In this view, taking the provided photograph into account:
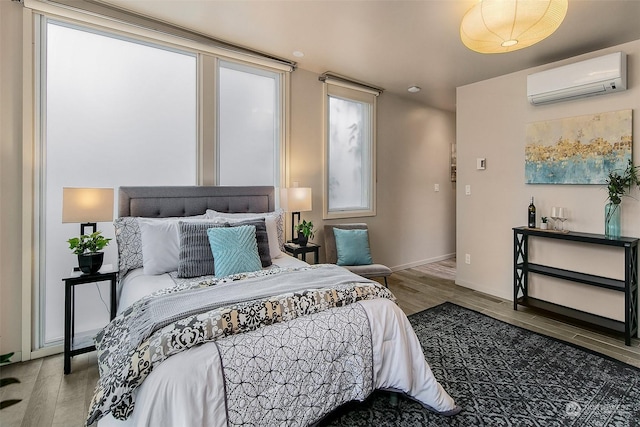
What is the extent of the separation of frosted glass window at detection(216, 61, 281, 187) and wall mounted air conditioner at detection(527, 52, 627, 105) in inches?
110

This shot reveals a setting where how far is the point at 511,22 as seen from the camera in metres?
1.82

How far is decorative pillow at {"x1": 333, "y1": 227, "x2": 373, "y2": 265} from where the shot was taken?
12.3ft

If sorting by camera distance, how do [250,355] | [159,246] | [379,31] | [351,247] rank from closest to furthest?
[250,355]
[159,246]
[379,31]
[351,247]

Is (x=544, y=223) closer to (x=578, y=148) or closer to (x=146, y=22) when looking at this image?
(x=578, y=148)

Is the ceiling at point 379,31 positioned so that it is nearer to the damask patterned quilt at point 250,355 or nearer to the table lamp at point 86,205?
the table lamp at point 86,205

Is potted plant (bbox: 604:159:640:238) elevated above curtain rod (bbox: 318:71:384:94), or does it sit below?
below

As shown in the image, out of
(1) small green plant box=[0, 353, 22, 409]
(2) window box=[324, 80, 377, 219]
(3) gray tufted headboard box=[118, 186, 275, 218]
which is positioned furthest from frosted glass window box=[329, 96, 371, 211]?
(1) small green plant box=[0, 353, 22, 409]

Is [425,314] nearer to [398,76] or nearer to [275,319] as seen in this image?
[275,319]

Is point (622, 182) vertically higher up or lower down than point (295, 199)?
higher up

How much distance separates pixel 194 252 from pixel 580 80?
3.79 meters

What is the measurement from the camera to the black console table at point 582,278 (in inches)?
103

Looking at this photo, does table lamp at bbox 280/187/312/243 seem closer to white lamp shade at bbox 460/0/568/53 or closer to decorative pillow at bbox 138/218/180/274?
decorative pillow at bbox 138/218/180/274

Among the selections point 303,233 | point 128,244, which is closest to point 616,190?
point 303,233

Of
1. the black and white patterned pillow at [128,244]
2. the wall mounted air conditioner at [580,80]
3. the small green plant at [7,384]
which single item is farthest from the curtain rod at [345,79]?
the small green plant at [7,384]
